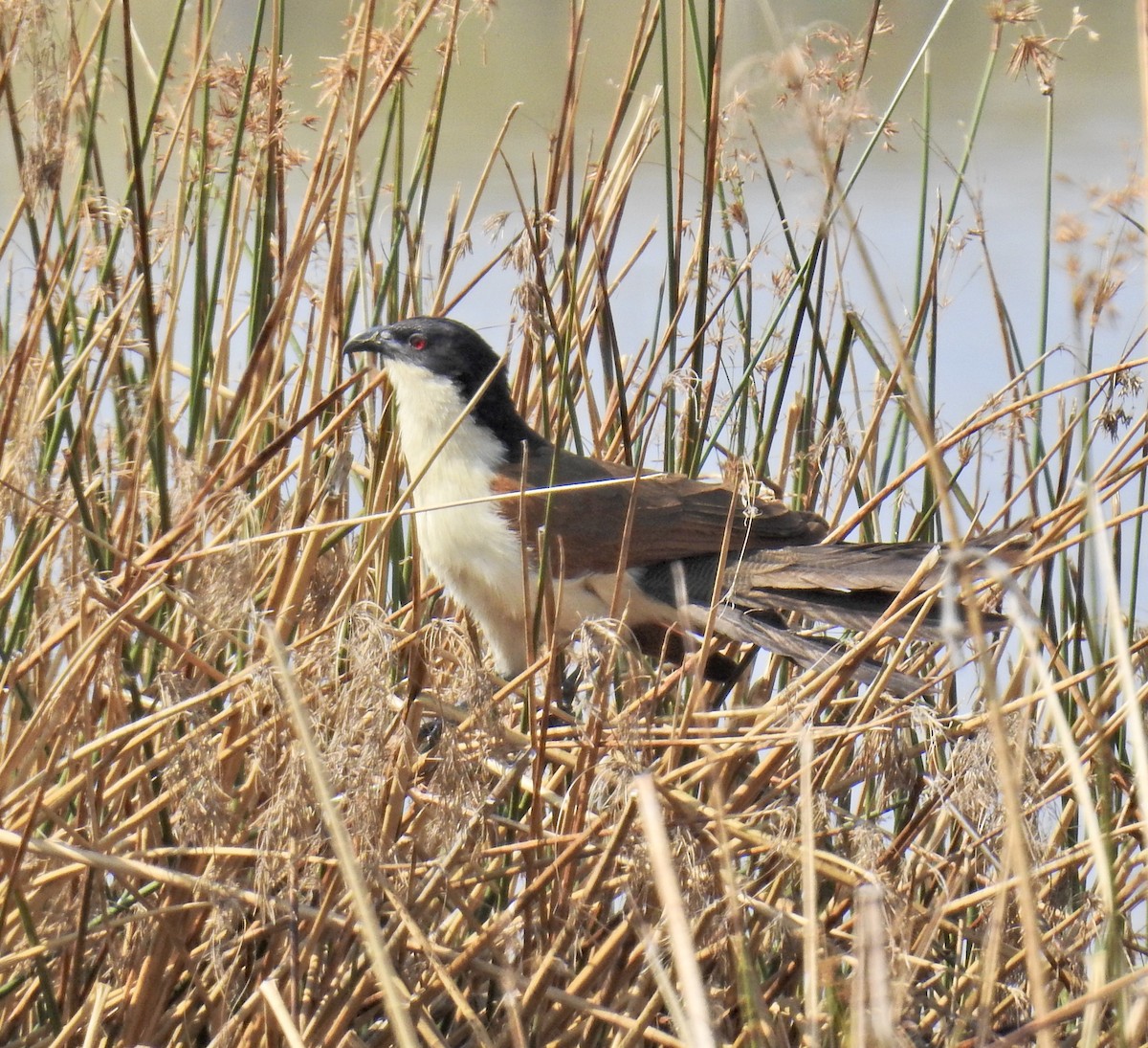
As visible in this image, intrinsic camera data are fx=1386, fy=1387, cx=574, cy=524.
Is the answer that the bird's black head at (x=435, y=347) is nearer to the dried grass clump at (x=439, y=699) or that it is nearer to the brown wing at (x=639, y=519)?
the dried grass clump at (x=439, y=699)

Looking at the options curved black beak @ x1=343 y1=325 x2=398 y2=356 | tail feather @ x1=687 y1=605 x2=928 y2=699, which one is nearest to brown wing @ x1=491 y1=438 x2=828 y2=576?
tail feather @ x1=687 y1=605 x2=928 y2=699

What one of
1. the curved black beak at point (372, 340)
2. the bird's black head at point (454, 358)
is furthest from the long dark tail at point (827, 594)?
the curved black beak at point (372, 340)

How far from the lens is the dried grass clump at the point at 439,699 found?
4.09 ft

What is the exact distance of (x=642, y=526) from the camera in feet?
7.09

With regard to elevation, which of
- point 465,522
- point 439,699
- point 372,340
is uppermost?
point 372,340

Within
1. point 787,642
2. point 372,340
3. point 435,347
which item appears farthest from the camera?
point 435,347

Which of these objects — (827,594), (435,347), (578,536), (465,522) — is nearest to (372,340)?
(435,347)

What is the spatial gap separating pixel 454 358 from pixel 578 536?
1.13 ft

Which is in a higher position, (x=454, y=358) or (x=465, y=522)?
(x=454, y=358)

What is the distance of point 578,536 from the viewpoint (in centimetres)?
222

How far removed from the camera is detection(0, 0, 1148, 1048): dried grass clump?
49.1 inches

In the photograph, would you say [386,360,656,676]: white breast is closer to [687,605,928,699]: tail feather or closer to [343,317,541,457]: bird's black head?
[343,317,541,457]: bird's black head

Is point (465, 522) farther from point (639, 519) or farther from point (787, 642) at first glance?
point (787, 642)

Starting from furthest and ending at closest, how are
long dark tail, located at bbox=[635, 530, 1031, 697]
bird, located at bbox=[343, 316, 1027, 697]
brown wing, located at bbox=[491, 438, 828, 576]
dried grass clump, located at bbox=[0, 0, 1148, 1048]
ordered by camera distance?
brown wing, located at bbox=[491, 438, 828, 576] < bird, located at bbox=[343, 316, 1027, 697] < long dark tail, located at bbox=[635, 530, 1031, 697] < dried grass clump, located at bbox=[0, 0, 1148, 1048]
